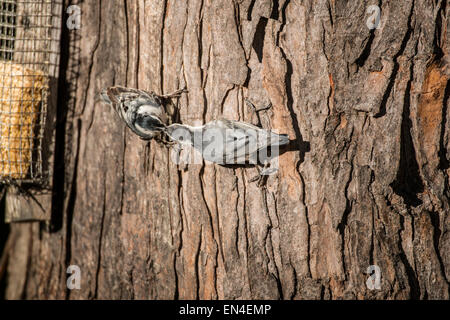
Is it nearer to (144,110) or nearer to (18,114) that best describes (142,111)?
(144,110)

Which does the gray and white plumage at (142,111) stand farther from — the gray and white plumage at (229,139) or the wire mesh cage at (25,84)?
the wire mesh cage at (25,84)

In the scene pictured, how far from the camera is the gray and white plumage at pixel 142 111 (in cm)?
180

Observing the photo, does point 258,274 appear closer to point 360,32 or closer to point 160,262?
point 160,262

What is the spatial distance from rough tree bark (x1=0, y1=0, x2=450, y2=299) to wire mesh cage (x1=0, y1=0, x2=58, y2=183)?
1.61 feet

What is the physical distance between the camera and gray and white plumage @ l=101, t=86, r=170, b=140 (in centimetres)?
180

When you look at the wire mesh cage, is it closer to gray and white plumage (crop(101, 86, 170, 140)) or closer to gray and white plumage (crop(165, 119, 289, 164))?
gray and white plumage (crop(101, 86, 170, 140))

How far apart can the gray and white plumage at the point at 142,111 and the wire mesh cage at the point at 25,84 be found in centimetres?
57

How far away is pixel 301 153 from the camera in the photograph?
173 cm

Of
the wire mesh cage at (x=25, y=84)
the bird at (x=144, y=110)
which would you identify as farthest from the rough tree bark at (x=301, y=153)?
the wire mesh cage at (x=25, y=84)

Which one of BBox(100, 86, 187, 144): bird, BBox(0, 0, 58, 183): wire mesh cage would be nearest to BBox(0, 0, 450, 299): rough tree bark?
BBox(100, 86, 187, 144): bird

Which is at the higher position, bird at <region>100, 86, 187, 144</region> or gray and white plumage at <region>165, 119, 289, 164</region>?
bird at <region>100, 86, 187, 144</region>

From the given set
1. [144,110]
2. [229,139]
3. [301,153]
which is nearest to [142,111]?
[144,110]

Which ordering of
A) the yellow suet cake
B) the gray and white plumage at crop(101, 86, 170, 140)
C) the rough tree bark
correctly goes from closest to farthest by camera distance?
the rough tree bark
the gray and white plumage at crop(101, 86, 170, 140)
the yellow suet cake

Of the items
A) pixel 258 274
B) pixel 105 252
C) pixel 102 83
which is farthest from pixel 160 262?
pixel 102 83
